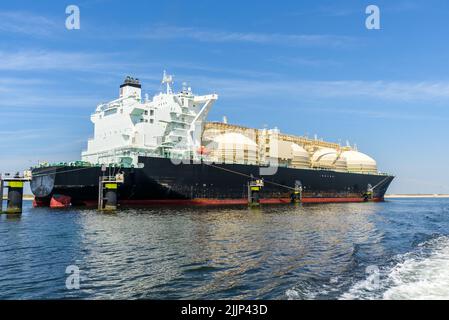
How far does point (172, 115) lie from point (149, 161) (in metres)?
11.1

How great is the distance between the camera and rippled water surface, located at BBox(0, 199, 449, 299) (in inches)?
435

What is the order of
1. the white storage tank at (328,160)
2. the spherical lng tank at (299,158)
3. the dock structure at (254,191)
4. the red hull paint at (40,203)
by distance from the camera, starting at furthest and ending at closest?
the white storage tank at (328,160) < the spherical lng tank at (299,158) < the dock structure at (254,191) < the red hull paint at (40,203)

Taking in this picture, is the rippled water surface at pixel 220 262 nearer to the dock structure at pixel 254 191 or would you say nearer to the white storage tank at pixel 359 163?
the dock structure at pixel 254 191

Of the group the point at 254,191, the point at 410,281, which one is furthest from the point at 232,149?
the point at 410,281

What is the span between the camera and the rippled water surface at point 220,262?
11.1 meters

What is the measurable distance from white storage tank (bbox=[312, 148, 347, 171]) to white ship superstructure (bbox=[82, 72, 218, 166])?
2915cm

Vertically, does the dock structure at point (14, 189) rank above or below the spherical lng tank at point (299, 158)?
below

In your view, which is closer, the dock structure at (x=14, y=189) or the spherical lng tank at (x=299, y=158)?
the dock structure at (x=14, y=189)

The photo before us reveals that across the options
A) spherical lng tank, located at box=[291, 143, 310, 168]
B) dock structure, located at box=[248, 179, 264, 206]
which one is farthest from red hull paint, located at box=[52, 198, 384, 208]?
spherical lng tank, located at box=[291, 143, 310, 168]

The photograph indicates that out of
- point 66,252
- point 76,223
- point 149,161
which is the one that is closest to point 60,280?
point 66,252

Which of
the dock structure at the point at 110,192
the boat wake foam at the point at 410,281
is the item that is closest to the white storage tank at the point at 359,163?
the dock structure at the point at 110,192

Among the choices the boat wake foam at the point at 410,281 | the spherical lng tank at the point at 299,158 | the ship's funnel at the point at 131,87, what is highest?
the ship's funnel at the point at 131,87

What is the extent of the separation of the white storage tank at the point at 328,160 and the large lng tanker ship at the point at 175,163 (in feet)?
15.5

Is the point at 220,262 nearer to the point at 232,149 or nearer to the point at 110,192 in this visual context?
the point at 110,192
